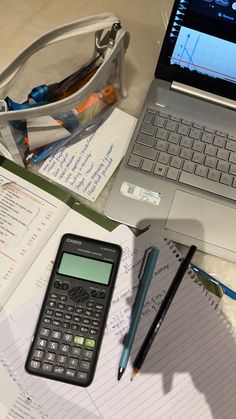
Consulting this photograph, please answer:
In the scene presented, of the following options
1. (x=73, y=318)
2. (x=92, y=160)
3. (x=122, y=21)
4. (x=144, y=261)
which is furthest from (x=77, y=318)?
(x=122, y=21)

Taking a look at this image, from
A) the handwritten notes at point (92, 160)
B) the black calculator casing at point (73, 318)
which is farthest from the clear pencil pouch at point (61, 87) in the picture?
the black calculator casing at point (73, 318)

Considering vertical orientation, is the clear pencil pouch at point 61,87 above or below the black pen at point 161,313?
above

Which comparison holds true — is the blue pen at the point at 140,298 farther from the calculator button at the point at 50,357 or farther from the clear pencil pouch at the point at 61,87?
the clear pencil pouch at the point at 61,87

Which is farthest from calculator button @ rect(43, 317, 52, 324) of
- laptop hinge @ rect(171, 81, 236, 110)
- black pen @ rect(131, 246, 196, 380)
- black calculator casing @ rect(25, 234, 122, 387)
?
laptop hinge @ rect(171, 81, 236, 110)

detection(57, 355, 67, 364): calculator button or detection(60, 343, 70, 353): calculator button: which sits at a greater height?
detection(60, 343, 70, 353): calculator button

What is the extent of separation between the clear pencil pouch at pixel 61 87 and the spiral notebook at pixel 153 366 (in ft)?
0.54

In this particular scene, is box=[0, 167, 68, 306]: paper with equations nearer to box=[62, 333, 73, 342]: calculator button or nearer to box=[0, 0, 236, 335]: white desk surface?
box=[62, 333, 73, 342]: calculator button

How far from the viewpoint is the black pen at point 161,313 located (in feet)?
1.77

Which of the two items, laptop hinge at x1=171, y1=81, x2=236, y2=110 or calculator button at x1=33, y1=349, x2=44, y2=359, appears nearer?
calculator button at x1=33, y1=349, x2=44, y2=359

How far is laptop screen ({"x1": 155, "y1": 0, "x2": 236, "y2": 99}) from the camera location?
57 cm

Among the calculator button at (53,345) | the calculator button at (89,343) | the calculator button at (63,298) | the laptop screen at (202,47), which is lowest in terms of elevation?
the calculator button at (53,345)

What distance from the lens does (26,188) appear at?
2.00ft

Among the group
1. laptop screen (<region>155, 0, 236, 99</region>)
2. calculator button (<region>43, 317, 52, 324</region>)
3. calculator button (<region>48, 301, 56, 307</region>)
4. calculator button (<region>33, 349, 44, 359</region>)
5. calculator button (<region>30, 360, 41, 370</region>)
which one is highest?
laptop screen (<region>155, 0, 236, 99</region>)

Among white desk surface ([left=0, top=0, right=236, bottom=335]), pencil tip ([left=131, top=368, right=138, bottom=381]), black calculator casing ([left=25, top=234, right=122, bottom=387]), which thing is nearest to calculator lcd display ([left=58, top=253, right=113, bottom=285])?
black calculator casing ([left=25, top=234, right=122, bottom=387])
